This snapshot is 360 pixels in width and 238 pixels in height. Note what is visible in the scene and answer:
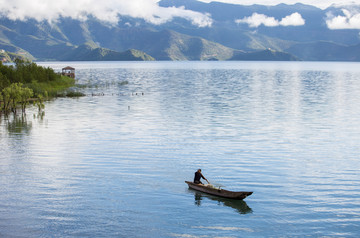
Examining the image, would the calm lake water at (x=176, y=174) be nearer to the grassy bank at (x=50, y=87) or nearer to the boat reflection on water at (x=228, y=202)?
the boat reflection on water at (x=228, y=202)

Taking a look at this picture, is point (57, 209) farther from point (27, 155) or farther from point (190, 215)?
point (27, 155)

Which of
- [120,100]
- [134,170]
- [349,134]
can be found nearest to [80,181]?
[134,170]

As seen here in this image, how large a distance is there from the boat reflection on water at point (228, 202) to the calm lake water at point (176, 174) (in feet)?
0.32

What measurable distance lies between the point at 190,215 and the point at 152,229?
13.5 ft

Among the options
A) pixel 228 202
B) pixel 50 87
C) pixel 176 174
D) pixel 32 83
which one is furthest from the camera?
pixel 50 87

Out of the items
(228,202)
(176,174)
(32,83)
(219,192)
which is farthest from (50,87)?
(228,202)

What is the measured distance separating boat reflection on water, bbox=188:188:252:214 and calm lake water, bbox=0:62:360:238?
0.10 metres

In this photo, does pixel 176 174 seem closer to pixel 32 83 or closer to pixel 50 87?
pixel 32 83

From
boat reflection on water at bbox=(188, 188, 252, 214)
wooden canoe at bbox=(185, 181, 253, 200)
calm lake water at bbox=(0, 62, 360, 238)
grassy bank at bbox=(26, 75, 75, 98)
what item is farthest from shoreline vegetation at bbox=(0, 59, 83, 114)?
boat reflection on water at bbox=(188, 188, 252, 214)

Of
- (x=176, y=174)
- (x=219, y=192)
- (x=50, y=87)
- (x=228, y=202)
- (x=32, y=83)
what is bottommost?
(x=228, y=202)

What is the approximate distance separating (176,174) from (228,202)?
34.7 feet

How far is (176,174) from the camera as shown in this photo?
48.1 metres

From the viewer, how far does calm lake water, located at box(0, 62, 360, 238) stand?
33625mm

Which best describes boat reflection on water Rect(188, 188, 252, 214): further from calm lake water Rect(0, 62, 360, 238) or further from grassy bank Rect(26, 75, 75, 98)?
grassy bank Rect(26, 75, 75, 98)
